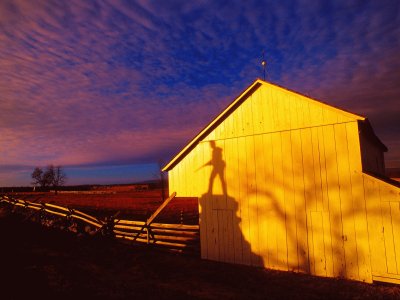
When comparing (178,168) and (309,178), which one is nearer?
(309,178)

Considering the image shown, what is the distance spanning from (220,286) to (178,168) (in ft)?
20.5

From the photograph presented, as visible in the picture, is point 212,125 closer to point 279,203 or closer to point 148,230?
point 279,203

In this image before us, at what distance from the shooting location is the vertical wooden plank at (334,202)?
10.6 meters

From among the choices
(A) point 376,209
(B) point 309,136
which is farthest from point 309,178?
(A) point 376,209

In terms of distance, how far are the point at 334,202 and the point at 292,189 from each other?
1511 millimetres

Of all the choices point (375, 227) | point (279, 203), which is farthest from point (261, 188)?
point (375, 227)

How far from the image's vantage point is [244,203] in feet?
42.4

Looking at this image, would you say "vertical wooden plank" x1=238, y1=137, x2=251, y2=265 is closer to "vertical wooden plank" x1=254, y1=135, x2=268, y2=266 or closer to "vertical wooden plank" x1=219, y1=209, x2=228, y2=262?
"vertical wooden plank" x1=254, y1=135, x2=268, y2=266

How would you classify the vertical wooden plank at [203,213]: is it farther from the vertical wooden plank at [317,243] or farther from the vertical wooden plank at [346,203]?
the vertical wooden plank at [346,203]

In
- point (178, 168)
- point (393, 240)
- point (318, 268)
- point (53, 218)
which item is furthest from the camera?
point (53, 218)

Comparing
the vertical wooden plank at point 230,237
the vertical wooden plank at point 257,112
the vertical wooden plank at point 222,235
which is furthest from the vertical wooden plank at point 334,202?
the vertical wooden plank at point 222,235

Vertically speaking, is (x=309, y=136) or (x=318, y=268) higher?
(x=309, y=136)

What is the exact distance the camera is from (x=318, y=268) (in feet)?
35.9

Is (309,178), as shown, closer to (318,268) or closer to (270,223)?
(270,223)
